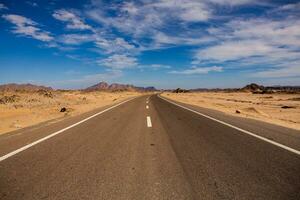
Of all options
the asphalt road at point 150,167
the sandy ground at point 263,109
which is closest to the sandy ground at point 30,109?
the asphalt road at point 150,167

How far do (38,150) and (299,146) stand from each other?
Answer: 6.63 metres

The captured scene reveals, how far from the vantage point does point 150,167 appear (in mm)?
5484

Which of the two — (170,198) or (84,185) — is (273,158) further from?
(84,185)

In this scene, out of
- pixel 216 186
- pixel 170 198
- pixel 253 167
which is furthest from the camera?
pixel 253 167

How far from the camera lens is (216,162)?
5789mm

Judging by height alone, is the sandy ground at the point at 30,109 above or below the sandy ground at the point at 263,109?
above

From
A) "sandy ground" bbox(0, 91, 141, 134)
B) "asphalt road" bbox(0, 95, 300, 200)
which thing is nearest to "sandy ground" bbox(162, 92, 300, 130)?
"asphalt road" bbox(0, 95, 300, 200)

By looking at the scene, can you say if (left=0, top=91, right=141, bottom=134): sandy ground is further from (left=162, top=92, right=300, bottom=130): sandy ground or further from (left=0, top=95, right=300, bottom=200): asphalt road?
(left=162, top=92, right=300, bottom=130): sandy ground

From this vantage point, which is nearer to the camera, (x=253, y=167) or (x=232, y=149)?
(x=253, y=167)

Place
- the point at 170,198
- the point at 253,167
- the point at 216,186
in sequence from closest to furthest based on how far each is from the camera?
the point at 170,198
the point at 216,186
the point at 253,167

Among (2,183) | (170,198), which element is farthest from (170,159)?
(2,183)

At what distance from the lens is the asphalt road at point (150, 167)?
165 inches

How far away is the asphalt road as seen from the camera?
4.18m

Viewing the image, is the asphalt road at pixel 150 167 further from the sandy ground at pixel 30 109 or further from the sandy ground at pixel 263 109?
the sandy ground at pixel 263 109
